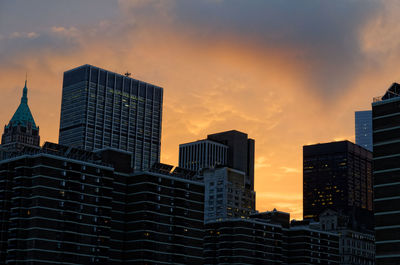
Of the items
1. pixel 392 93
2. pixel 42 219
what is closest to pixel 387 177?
pixel 392 93

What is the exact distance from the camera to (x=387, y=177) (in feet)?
540

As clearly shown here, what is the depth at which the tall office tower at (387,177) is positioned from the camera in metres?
160

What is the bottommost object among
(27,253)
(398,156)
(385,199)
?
(27,253)

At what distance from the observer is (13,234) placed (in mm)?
195000

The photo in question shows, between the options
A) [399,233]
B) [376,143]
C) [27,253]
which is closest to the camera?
[399,233]

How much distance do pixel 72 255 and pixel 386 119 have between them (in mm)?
96957

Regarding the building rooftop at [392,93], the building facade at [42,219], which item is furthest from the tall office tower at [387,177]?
the building facade at [42,219]

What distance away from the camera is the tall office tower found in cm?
15962

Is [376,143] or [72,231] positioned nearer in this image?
[376,143]

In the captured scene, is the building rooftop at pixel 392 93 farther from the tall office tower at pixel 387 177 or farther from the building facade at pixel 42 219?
the building facade at pixel 42 219

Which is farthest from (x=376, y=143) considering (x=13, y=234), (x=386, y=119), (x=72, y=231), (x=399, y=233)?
(x=13, y=234)

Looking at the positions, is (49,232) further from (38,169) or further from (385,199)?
(385,199)

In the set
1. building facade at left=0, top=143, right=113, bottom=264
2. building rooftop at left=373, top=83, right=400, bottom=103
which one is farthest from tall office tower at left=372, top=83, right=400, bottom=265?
building facade at left=0, top=143, right=113, bottom=264

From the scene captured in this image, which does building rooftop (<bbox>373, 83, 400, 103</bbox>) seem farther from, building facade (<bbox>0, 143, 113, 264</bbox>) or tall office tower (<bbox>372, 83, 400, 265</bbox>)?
building facade (<bbox>0, 143, 113, 264</bbox>)
